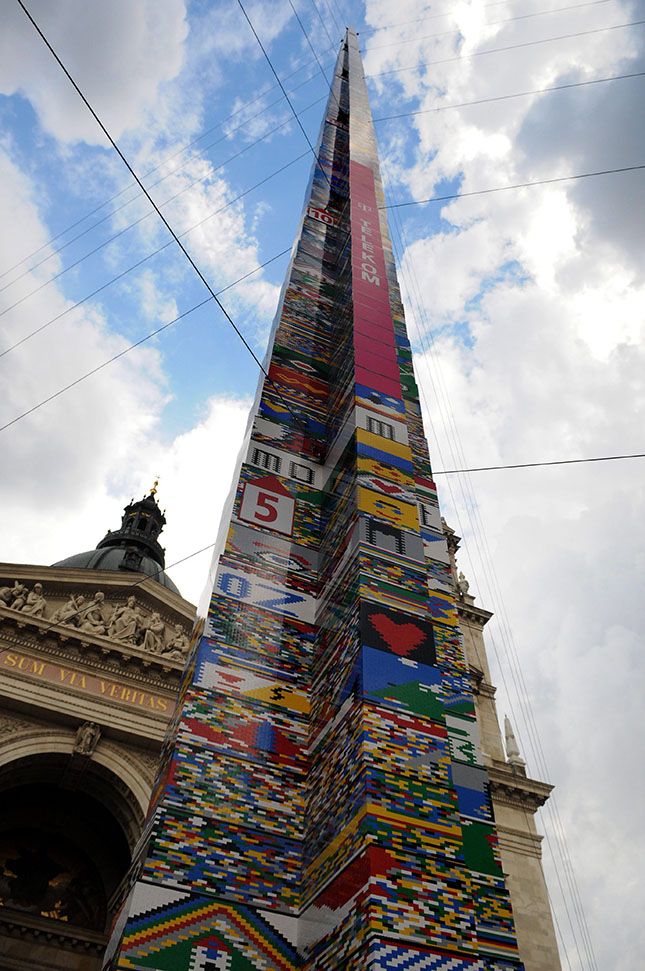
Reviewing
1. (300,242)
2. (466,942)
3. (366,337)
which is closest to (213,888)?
(466,942)

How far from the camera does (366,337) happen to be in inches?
445

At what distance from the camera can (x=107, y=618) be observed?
73.1 ft

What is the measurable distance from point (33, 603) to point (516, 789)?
1527cm

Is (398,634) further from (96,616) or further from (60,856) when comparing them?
(60,856)

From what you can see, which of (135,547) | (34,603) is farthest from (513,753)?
(135,547)

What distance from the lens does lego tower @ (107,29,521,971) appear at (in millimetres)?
5738

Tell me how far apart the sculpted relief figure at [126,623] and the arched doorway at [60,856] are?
3701 millimetres

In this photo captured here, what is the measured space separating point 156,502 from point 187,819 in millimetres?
41879

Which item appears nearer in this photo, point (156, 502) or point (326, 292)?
point (326, 292)

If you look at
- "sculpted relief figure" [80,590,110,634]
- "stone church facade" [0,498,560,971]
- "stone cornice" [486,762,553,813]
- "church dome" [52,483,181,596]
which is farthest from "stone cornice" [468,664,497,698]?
"church dome" [52,483,181,596]

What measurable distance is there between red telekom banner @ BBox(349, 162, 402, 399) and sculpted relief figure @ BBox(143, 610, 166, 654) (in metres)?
13.5

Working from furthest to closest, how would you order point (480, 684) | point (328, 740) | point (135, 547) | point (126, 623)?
point (135, 547) < point (480, 684) < point (126, 623) < point (328, 740)

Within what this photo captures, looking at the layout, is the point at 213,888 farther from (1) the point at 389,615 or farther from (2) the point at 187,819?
(1) the point at 389,615

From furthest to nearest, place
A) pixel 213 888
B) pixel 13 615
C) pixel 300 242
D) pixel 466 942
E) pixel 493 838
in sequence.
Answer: pixel 13 615
pixel 300 242
pixel 493 838
pixel 213 888
pixel 466 942
